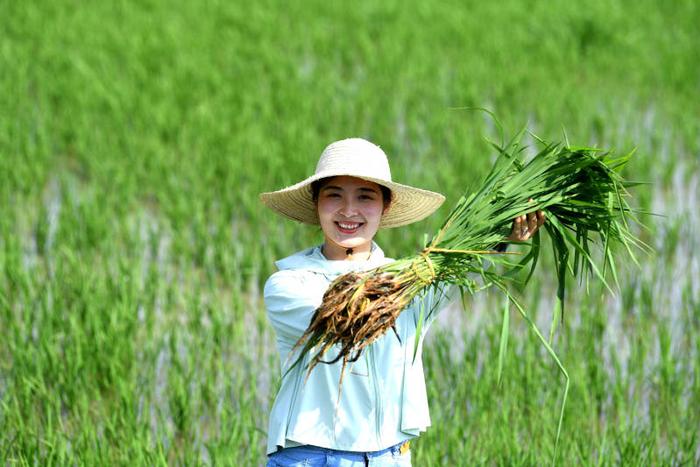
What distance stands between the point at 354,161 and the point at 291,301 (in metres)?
0.27

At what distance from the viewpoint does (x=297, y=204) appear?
237cm

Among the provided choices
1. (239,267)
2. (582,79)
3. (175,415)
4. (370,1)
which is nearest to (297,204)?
(175,415)

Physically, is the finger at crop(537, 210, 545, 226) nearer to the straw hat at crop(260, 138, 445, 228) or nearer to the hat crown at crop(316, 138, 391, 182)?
the straw hat at crop(260, 138, 445, 228)

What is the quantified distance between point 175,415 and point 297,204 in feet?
3.87

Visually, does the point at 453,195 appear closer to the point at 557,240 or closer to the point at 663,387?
the point at 663,387

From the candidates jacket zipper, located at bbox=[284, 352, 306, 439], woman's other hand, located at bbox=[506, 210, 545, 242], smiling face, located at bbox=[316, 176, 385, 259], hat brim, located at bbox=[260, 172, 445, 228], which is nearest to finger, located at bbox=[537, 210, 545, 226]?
woman's other hand, located at bbox=[506, 210, 545, 242]

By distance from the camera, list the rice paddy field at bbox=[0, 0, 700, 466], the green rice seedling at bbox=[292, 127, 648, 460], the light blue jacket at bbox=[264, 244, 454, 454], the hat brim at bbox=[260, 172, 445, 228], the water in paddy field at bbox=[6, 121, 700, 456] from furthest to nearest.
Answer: the water in paddy field at bbox=[6, 121, 700, 456] < the rice paddy field at bbox=[0, 0, 700, 466] < the hat brim at bbox=[260, 172, 445, 228] < the light blue jacket at bbox=[264, 244, 454, 454] < the green rice seedling at bbox=[292, 127, 648, 460]

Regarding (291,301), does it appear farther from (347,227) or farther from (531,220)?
(531,220)

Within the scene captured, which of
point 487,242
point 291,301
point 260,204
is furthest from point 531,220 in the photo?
point 260,204

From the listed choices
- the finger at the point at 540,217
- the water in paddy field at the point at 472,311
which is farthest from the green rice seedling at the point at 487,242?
the water in paddy field at the point at 472,311

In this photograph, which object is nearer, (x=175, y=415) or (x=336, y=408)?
(x=336, y=408)

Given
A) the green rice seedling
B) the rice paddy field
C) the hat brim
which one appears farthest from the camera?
the rice paddy field

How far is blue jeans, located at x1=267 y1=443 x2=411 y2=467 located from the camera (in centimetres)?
213

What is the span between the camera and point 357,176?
2.20m
